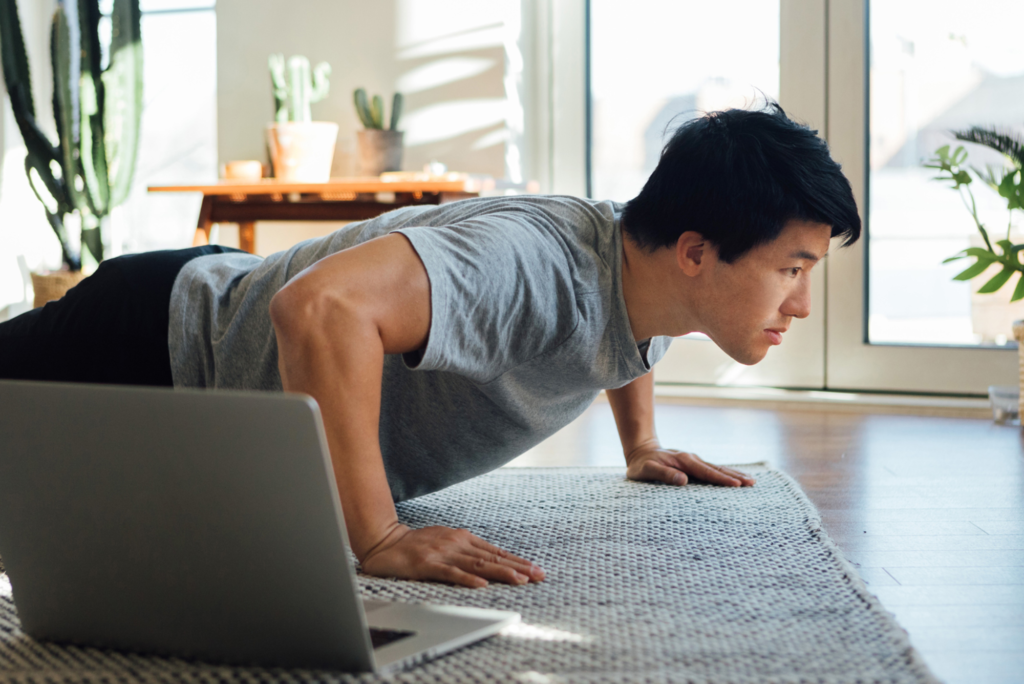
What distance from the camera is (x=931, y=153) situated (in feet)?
7.70

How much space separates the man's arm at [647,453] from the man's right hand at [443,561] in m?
0.48

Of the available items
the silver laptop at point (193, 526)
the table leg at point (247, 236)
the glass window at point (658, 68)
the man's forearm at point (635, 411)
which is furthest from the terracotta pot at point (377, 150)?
the silver laptop at point (193, 526)

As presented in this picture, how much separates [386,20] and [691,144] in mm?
1909

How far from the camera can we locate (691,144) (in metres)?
0.95

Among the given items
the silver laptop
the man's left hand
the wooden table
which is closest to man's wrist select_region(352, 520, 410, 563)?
the silver laptop

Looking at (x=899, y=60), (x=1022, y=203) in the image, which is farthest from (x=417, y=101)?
(x=1022, y=203)

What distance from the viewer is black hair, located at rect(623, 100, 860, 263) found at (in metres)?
0.92

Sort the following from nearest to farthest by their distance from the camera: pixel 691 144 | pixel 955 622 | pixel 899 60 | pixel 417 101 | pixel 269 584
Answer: pixel 269 584 → pixel 955 622 → pixel 691 144 → pixel 899 60 → pixel 417 101

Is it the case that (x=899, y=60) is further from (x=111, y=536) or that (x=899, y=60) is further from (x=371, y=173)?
(x=111, y=536)

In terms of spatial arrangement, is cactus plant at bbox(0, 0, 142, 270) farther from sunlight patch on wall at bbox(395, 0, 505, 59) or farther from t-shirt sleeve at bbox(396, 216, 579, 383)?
t-shirt sleeve at bbox(396, 216, 579, 383)

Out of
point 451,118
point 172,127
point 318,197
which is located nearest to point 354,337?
point 318,197

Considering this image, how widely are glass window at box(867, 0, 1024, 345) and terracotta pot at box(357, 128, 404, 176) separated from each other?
1.20 m

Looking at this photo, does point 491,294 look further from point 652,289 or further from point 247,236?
point 247,236

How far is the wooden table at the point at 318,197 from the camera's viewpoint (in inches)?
87.7
